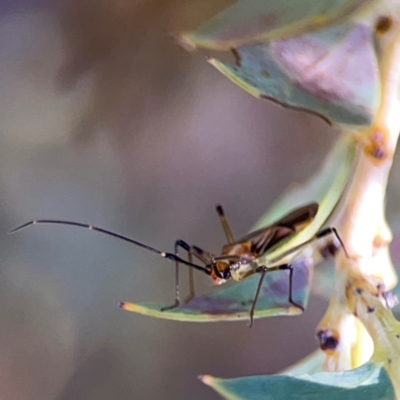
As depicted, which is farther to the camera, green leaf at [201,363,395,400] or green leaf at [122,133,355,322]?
green leaf at [122,133,355,322]

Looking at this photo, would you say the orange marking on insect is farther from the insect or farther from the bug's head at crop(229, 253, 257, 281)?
the bug's head at crop(229, 253, 257, 281)

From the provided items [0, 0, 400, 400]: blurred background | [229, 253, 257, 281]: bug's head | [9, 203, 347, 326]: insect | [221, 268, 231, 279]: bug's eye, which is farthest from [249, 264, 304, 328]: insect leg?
[0, 0, 400, 400]: blurred background

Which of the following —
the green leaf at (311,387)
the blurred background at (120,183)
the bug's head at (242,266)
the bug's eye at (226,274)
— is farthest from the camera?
the blurred background at (120,183)

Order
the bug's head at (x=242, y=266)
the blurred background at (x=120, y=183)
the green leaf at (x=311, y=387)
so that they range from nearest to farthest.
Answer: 1. the green leaf at (x=311, y=387)
2. the bug's head at (x=242, y=266)
3. the blurred background at (x=120, y=183)

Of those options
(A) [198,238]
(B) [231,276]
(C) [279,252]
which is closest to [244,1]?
(C) [279,252]

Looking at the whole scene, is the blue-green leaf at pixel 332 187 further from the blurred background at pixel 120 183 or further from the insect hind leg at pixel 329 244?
the blurred background at pixel 120 183

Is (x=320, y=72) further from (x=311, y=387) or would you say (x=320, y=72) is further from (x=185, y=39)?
(x=311, y=387)

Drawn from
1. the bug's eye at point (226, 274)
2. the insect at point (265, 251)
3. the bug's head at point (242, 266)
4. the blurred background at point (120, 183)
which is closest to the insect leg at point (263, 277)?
the insect at point (265, 251)
